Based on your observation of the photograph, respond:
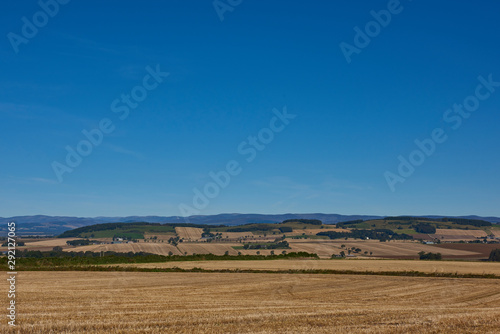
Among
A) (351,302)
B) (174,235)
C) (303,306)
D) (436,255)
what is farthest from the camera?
(174,235)

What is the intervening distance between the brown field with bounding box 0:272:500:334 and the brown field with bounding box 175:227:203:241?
383 ft

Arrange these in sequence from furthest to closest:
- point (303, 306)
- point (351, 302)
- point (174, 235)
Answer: point (174, 235) < point (351, 302) < point (303, 306)

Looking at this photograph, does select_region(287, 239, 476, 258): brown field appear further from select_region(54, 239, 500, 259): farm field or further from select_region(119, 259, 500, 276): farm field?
select_region(119, 259, 500, 276): farm field

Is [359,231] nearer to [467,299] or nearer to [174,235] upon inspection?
[174,235]

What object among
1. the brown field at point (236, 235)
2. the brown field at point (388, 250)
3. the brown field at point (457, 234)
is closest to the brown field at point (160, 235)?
the brown field at point (236, 235)

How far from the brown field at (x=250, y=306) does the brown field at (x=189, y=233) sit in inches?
4591

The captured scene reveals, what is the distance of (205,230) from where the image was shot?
177500 mm

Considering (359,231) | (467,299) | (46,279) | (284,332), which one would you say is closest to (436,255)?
(467,299)

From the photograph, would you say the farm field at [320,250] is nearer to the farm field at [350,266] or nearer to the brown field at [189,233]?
the farm field at [350,266]

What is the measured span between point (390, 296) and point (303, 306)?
918 cm

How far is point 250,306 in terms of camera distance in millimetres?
22172

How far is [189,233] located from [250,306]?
479 ft

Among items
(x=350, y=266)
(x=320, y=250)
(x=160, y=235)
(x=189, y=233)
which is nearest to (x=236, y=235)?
(x=189, y=233)

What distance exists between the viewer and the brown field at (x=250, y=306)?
1620 cm
